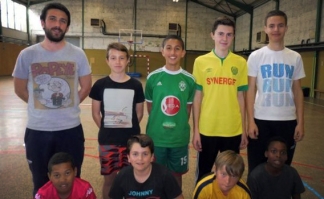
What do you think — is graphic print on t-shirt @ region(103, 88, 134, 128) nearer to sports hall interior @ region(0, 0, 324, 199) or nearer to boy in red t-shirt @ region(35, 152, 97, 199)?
boy in red t-shirt @ region(35, 152, 97, 199)

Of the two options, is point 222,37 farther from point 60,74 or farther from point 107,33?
point 107,33

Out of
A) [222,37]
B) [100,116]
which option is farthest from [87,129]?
[222,37]

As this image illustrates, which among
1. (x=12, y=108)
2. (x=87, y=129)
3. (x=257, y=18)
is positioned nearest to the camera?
(x=87, y=129)

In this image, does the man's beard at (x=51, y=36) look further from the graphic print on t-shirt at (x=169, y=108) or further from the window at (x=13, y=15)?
the window at (x=13, y=15)

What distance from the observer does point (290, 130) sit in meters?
2.65

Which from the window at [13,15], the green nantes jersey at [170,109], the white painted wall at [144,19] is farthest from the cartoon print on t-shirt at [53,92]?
the white painted wall at [144,19]

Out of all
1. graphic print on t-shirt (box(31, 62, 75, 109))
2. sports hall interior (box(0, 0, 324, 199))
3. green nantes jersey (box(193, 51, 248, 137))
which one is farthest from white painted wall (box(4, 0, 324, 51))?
graphic print on t-shirt (box(31, 62, 75, 109))

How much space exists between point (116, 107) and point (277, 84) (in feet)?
5.05

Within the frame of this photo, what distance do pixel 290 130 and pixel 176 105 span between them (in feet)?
3.70

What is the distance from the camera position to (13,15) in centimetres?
2042

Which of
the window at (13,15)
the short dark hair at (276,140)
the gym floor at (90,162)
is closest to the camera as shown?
the short dark hair at (276,140)

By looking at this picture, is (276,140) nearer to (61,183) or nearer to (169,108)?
(169,108)

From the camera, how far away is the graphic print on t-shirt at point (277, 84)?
2607 mm

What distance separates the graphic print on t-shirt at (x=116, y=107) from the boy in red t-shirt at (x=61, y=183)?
521 mm
